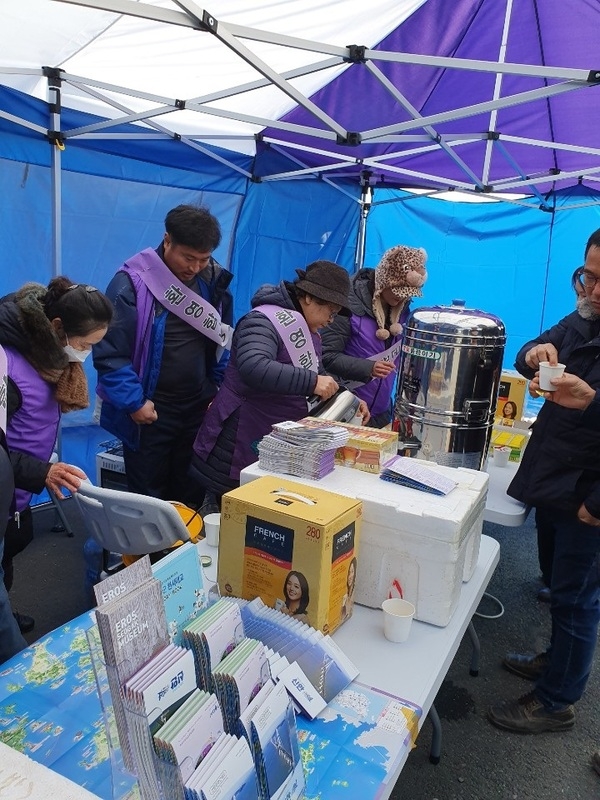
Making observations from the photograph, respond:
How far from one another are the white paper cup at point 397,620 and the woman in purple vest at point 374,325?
156cm

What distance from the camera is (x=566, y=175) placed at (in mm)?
4836

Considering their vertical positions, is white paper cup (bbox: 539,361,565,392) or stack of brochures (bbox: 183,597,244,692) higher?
white paper cup (bbox: 539,361,565,392)

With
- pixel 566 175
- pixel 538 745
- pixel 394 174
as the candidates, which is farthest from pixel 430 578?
pixel 394 174

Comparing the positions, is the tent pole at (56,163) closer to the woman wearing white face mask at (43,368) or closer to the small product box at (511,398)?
the woman wearing white face mask at (43,368)

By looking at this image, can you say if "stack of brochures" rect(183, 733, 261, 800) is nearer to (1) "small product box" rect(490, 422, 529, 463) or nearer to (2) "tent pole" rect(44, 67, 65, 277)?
(1) "small product box" rect(490, 422, 529, 463)

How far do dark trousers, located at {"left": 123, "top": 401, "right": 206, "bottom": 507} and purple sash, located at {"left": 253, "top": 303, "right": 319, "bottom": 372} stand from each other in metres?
0.82

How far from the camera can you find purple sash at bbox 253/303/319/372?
2.13 metres

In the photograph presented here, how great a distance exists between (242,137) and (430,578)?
4.15 metres

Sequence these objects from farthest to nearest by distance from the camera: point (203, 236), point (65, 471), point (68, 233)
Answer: point (68, 233)
point (203, 236)
point (65, 471)

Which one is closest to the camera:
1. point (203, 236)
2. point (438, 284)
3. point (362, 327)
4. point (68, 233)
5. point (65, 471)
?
point (65, 471)

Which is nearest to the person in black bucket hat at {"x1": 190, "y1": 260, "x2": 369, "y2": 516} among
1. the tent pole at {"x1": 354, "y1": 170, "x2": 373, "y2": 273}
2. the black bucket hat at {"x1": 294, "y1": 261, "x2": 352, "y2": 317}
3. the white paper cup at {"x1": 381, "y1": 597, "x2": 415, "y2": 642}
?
the black bucket hat at {"x1": 294, "y1": 261, "x2": 352, "y2": 317}

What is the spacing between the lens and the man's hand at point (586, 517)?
178 cm

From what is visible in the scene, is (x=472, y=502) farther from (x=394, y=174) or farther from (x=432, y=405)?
(x=394, y=174)

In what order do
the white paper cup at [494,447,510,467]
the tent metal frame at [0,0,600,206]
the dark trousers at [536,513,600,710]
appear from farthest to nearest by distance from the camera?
the white paper cup at [494,447,510,467] < the tent metal frame at [0,0,600,206] < the dark trousers at [536,513,600,710]
